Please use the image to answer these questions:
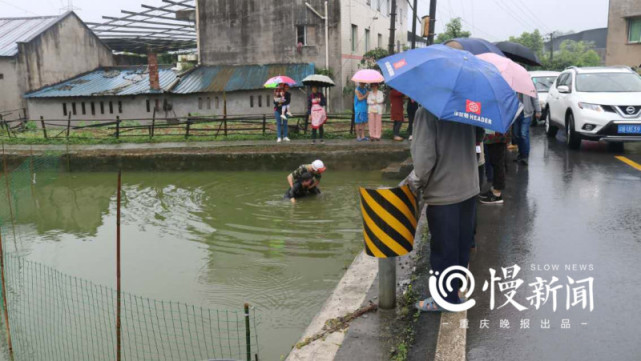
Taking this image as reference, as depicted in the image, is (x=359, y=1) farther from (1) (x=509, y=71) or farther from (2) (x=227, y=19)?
(1) (x=509, y=71)

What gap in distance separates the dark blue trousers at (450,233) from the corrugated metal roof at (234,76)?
786 inches

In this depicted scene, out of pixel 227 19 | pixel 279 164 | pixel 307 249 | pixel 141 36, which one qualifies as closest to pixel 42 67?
pixel 141 36

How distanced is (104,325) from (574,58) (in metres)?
59.6

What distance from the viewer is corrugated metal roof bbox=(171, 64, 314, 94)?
24422 mm

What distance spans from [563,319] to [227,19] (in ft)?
79.4

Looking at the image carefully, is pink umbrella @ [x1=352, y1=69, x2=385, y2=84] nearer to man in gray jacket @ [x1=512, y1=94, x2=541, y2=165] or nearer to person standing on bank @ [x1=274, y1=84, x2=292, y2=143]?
person standing on bank @ [x1=274, y1=84, x2=292, y2=143]

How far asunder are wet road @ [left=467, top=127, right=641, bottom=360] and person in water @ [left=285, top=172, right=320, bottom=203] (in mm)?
3460

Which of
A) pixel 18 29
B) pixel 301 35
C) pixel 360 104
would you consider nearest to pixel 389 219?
pixel 360 104

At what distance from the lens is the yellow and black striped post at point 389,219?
4.22 m

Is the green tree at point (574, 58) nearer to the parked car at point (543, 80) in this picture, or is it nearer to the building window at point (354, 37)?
the building window at point (354, 37)

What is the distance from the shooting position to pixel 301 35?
2491 cm

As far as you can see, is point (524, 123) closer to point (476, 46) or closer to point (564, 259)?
point (476, 46)

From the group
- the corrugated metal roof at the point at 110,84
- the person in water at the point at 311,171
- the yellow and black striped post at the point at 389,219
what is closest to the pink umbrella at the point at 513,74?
the yellow and black striped post at the point at 389,219

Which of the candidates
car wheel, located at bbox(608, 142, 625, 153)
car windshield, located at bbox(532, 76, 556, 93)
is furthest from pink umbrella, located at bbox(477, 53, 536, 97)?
car windshield, located at bbox(532, 76, 556, 93)
